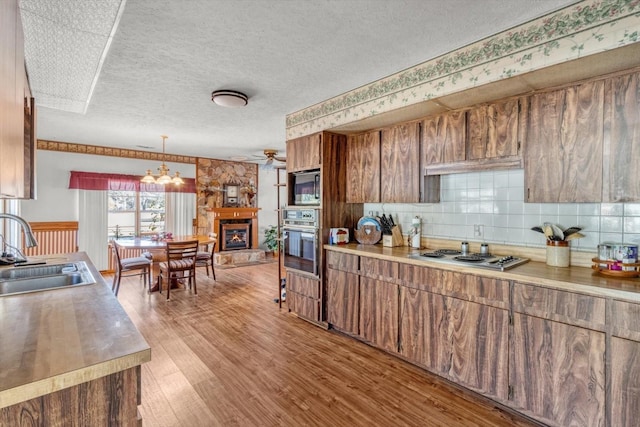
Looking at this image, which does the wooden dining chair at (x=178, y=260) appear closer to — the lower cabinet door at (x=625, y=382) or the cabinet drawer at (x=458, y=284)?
the cabinet drawer at (x=458, y=284)

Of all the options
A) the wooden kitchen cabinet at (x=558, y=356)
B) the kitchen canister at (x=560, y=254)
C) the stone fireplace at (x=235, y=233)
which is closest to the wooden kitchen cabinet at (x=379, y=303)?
the wooden kitchen cabinet at (x=558, y=356)

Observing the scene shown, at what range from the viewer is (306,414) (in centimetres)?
194

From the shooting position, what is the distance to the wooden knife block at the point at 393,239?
3062 mm

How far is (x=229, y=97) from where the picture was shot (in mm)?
2893

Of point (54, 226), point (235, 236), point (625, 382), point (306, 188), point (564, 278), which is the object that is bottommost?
point (625, 382)

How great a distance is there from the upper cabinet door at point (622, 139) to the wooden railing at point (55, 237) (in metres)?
7.33

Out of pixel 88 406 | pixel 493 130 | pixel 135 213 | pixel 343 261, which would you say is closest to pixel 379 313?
pixel 343 261

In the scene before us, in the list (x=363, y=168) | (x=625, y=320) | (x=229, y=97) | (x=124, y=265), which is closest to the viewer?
(x=625, y=320)

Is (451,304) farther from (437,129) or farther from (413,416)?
(437,129)

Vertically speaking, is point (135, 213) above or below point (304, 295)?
above

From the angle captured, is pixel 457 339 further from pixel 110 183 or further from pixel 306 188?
pixel 110 183

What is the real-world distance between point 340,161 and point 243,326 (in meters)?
2.16

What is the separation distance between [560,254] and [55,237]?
722 centimetres

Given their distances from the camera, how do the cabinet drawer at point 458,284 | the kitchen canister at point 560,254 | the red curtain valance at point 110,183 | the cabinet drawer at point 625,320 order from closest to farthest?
the cabinet drawer at point 625,320 → the cabinet drawer at point 458,284 → the kitchen canister at point 560,254 → the red curtain valance at point 110,183
